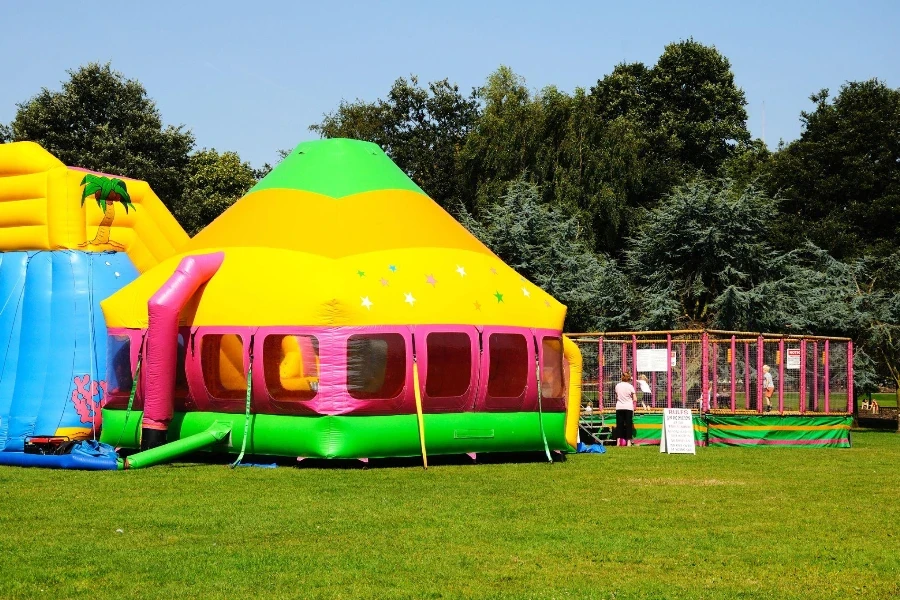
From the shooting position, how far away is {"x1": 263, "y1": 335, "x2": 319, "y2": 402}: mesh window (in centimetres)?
1994

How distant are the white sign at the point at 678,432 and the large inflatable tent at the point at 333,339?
2743 mm

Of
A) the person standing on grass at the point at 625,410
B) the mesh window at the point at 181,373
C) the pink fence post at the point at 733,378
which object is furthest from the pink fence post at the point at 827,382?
the mesh window at the point at 181,373

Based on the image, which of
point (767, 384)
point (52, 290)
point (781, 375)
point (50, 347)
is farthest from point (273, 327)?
point (781, 375)

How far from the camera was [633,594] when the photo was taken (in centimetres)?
983

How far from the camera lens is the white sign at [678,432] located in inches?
955

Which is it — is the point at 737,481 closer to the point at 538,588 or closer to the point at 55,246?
the point at 538,588

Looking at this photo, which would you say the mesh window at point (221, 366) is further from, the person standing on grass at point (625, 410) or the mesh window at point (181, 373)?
the person standing on grass at point (625, 410)

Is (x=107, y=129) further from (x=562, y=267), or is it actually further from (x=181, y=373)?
(x=181, y=373)

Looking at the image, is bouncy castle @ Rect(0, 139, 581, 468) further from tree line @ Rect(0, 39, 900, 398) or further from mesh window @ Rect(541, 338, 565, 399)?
tree line @ Rect(0, 39, 900, 398)

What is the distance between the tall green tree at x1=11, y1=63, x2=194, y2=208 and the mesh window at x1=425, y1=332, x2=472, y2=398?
33.2 metres

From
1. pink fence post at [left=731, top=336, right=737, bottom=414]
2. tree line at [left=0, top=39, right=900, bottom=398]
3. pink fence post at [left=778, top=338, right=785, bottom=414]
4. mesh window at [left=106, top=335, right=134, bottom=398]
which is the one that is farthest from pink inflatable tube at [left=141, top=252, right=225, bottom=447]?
tree line at [left=0, top=39, right=900, bottom=398]

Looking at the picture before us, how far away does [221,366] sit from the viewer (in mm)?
20734

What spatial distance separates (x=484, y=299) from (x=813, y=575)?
11.2m

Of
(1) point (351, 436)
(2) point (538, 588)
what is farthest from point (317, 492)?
(2) point (538, 588)
